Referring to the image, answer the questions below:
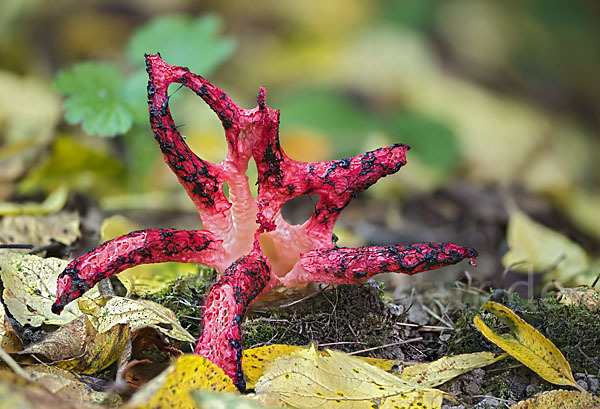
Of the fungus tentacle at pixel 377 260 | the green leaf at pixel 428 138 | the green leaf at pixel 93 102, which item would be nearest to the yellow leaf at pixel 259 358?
the fungus tentacle at pixel 377 260

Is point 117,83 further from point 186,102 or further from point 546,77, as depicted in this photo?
point 546,77

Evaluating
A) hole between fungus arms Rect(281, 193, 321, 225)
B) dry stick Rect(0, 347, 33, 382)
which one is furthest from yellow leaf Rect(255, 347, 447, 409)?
hole between fungus arms Rect(281, 193, 321, 225)

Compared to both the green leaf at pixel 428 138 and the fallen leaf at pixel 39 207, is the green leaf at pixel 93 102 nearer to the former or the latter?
the fallen leaf at pixel 39 207

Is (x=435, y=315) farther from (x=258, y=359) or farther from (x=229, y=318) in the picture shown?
(x=229, y=318)

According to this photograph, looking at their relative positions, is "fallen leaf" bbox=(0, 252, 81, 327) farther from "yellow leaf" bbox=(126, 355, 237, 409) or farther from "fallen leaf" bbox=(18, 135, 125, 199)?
"fallen leaf" bbox=(18, 135, 125, 199)

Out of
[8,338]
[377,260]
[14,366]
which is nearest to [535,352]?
[377,260]

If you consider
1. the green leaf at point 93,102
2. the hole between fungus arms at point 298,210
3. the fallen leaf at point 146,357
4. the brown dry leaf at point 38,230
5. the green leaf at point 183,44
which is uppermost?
the green leaf at point 183,44

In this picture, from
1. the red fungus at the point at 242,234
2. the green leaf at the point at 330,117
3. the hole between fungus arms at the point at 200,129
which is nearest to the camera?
the red fungus at the point at 242,234

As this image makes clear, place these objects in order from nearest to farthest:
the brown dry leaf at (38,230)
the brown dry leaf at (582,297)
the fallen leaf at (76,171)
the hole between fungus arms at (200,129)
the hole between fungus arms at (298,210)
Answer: the brown dry leaf at (582,297) → the brown dry leaf at (38,230) → the fallen leaf at (76,171) → the hole between fungus arms at (298,210) → the hole between fungus arms at (200,129)

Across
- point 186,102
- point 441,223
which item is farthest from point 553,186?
point 186,102
